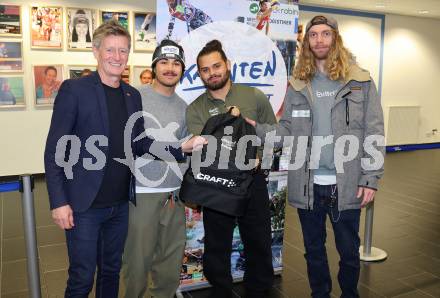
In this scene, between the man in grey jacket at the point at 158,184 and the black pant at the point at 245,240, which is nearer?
the man in grey jacket at the point at 158,184

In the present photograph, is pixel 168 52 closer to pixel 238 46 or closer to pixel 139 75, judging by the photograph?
pixel 238 46

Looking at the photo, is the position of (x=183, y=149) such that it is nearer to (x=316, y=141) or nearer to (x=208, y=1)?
(x=316, y=141)

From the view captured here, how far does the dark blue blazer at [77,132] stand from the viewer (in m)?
1.84

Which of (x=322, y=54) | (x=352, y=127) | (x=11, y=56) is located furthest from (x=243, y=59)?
(x=11, y=56)

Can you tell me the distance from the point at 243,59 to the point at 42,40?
4.31 meters

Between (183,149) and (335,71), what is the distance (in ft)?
3.10

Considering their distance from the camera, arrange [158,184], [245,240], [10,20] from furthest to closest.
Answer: [10,20]
[245,240]
[158,184]

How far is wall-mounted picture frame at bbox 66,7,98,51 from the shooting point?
19.9ft

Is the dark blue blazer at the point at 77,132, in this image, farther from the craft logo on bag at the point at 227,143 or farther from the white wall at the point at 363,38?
the white wall at the point at 363,38

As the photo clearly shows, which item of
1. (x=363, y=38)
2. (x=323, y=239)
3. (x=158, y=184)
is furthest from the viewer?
(x=363, y=38)

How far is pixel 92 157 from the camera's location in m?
1.93

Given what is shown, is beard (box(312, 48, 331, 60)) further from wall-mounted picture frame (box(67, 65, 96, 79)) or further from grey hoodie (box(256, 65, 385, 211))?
wall-mounted picture frame (box(67, 65, 96, 79))

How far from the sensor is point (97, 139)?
1940mm

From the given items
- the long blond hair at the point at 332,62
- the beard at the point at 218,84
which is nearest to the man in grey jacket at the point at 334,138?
the long blond hair at the point at 332,62
